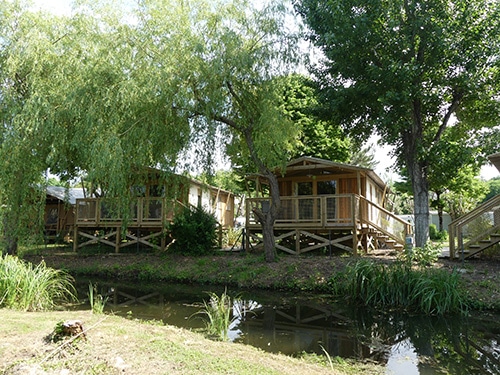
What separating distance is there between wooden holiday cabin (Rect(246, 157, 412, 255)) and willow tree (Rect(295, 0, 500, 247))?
7.13 feet

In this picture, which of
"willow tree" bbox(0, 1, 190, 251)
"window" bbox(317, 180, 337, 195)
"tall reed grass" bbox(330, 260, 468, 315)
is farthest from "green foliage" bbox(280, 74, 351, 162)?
"tall reed grass" bbox(330, 260, 468, 315)

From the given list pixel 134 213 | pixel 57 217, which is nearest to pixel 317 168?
pixel 134 213

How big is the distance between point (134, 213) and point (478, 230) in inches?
493

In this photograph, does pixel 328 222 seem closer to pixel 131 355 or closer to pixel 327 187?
pixel 327 187

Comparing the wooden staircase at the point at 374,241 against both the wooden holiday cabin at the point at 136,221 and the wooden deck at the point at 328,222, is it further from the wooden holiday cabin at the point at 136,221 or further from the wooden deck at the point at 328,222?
the wooden holiday cabin at the point at 136,221

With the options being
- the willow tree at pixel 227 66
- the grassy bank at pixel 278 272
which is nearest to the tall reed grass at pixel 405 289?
the grassy bank at pixel 278 272

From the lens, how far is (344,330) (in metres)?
6.96

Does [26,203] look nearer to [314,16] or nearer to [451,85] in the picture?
[314,16]

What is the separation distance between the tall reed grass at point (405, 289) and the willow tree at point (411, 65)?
3.69 m

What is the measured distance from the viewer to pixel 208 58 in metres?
10.8

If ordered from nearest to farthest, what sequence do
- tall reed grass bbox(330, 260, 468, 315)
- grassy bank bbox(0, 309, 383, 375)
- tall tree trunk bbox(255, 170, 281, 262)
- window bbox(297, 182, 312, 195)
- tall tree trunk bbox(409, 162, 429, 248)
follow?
grassy bank bbox(0, 309, 383, 375) < tall reed grass bbox(330, 260, 468, 315) < tall tree trunk bbox(409, 162, 429, 248) < tall tree trunk bbox(255, 170, 281, 262) < window bbox(297, 182, 312, 195)

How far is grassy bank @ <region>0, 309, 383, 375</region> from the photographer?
3.99 meters

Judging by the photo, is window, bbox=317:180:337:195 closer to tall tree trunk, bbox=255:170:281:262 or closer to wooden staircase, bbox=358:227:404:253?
wooden staircase, bbox=358:227:404:253

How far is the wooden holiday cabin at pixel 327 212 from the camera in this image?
13656mm
